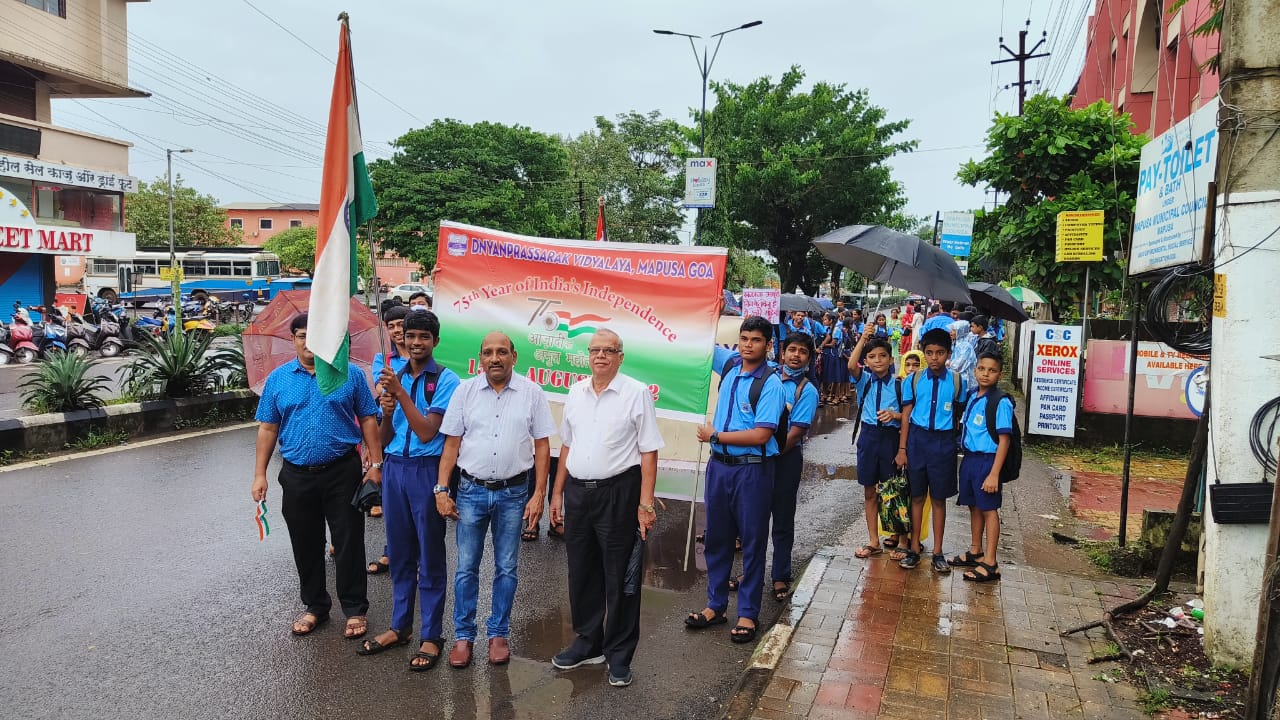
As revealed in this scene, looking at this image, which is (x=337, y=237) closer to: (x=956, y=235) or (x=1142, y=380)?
(x=1142, y=380)

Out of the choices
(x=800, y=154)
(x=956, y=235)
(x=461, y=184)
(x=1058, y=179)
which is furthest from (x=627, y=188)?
(x=1058, y=179)

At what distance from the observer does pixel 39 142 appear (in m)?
28.9

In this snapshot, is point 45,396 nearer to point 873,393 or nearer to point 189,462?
point 189,462

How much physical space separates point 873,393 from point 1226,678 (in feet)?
9.18

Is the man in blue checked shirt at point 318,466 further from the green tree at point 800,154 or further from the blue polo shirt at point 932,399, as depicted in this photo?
the green tree at point 800,154

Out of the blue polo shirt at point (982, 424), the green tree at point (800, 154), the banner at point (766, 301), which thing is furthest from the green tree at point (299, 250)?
the blue polo shirt at point (982, 424)

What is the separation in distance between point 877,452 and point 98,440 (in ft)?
27.2

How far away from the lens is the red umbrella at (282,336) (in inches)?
342

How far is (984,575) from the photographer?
5.94 m

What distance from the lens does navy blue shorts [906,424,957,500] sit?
6.11 meters

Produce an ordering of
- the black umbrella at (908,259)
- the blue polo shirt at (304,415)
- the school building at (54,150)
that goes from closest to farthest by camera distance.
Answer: the blue polo shirt at (304,415), the black umbrella at (908,259), the school building at (54,150)

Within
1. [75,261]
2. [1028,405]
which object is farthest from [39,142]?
[1028,405]

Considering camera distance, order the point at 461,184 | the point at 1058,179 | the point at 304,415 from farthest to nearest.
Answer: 1. the point at 461,184
2. the point at 1058,179
3. the point at 304,415

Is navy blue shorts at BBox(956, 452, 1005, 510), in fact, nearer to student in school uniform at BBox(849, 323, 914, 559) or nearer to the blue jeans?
student in school uniform at BBox(849, 323, 914, 559)
